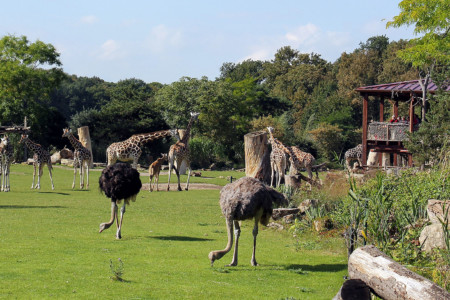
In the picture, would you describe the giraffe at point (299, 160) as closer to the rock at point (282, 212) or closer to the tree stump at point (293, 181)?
the tree stump at point (293, 181)

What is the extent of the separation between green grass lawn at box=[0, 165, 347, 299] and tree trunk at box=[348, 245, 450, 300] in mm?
1792

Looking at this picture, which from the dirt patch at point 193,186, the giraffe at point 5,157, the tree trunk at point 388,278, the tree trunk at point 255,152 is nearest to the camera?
the tree trunk at point 388,278

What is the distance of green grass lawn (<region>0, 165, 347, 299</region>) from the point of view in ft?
31.7

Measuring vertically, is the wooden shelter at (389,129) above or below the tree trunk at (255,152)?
above

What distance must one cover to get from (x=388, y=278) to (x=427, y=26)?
75.3 ft

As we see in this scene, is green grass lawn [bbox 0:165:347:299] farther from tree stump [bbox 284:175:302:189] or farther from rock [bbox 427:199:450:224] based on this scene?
tree stump [bbox 284:175:302:189]

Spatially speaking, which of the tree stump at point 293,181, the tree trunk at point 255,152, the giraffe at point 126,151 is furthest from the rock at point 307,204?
the giraffe at point 126,151

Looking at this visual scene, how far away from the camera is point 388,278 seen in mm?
7500

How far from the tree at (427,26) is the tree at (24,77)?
3178 cm

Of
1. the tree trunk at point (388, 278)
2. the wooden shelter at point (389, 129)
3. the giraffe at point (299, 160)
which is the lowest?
the tree trunk at point (388, 278)

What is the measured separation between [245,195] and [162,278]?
219 centimetres

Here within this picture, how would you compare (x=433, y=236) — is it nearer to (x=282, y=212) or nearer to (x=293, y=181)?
(x=282, y=212)

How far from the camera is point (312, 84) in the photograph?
257 feet

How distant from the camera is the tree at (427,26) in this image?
27469mm
